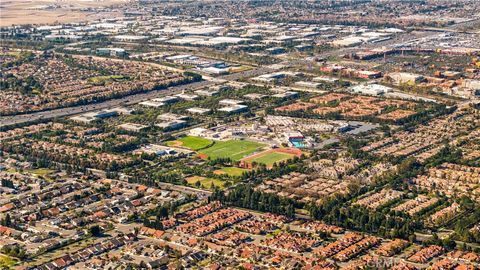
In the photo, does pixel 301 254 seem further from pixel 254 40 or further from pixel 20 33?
pixel 20 33

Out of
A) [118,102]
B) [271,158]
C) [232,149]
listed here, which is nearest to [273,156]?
[271,158]

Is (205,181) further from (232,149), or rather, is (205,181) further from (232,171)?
(232,149)

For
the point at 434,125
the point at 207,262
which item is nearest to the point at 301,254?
the point at 207,262

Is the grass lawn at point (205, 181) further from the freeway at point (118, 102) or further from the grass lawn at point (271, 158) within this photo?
the freeway at point (118, 102)

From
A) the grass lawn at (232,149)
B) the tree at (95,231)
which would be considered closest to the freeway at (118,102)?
the grass lawn at (232,149)

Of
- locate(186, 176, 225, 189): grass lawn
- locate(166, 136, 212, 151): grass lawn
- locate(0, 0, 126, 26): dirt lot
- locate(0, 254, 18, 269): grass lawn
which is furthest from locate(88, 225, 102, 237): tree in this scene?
locate(0, 0, 126, 26): dirt lot

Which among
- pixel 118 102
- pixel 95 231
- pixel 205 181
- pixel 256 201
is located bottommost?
pixel 118 102

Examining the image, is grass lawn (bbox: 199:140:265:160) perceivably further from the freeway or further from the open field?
the freeway
